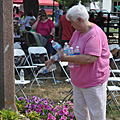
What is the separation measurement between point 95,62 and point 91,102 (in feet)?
1.60

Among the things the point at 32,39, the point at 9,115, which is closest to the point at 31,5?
the point at 32,39

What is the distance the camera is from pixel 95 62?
130 inches

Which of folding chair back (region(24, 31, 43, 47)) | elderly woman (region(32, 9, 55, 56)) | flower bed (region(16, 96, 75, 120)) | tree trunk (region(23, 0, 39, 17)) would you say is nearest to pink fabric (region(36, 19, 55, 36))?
elderly woman (region(32, 9, 55, 56))

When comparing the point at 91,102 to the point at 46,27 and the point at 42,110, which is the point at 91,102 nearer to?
the point at 42,110

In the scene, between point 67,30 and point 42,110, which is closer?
point 42,110

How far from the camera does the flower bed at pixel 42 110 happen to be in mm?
4012

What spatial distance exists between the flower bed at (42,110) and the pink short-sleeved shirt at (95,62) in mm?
898

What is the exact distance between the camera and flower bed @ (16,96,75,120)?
4.01m

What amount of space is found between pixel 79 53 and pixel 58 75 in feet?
17.2

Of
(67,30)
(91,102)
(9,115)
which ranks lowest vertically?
(9,115)

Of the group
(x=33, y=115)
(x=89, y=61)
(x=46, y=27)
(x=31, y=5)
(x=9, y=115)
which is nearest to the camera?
(x=89, y=61)

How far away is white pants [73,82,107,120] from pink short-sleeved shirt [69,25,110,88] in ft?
0.28

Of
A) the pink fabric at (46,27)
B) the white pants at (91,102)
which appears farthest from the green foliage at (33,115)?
the pink fabric at (46,27)

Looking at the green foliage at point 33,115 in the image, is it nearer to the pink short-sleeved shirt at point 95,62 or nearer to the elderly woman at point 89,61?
the elderly woman at point 89,61
